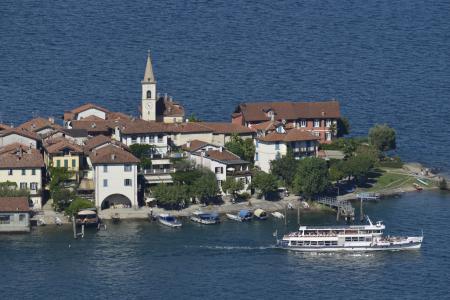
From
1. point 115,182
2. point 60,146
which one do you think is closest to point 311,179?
point 115,182

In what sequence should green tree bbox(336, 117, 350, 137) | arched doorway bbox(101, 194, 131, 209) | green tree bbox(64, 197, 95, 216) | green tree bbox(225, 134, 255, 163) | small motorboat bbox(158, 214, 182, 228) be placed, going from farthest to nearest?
green tree bbox(336, 117, 350, 137), green tree bbox(225, 134, 255, 163), arched doorway bbox(101, 194, 131, 209), small motorboat bbox(158, 214, 182, 228), green tree bbox(64, 197, 95, 216)

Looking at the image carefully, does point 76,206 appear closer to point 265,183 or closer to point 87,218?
point 87,218

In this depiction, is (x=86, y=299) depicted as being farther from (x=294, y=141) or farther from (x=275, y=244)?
(x=294, y=141)

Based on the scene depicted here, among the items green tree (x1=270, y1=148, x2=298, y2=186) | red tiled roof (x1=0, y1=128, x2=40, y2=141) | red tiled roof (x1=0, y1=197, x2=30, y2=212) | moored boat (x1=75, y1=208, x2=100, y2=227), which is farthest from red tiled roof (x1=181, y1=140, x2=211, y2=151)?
red tiled roof (x1=0, y1=197, x2=30, y2=212)

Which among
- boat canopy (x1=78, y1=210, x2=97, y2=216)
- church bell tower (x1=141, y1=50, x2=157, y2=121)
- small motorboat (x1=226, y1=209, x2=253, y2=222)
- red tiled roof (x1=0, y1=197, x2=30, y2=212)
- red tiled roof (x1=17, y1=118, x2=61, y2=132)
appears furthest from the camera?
church bell tower (x1=141, y1=50, x2=157, y2=121)

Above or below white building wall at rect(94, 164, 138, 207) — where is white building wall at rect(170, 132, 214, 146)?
above

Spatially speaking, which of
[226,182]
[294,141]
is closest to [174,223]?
[226,182]

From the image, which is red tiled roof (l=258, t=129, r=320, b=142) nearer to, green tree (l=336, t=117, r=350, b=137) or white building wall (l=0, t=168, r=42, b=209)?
green tree (l=336, t=117, r=350, b=137)
